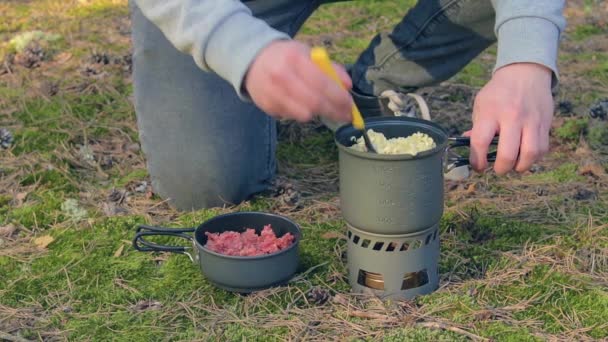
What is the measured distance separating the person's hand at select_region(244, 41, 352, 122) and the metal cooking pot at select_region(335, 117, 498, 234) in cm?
25

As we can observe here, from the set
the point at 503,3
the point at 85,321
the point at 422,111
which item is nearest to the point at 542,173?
the point at 422,111

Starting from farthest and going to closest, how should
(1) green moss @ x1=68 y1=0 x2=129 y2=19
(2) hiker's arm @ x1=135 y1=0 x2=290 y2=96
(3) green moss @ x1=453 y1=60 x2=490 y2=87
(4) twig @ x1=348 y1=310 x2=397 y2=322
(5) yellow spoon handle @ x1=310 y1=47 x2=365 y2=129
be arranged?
(1) green moss @ x1=68 y1=0 x2=129 y2=19 → (3) green moss @ x1=453 y1=60 x2=490 y2=87 → (4) twig @ x1=348 y1=310 x2=397 y2=322 → (2) hiker's arm @ x1=135 y1=0 x2=290 y2=96 → (5) yellow spoon handle @ x1=310 y1=47 x2=365 y2=129

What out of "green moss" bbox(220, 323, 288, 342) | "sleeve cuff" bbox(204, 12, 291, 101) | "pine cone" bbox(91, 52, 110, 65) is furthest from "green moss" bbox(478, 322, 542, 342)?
"pine cone" bbox(91, 52, 110, 65)

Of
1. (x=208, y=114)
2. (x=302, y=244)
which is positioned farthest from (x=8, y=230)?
(x=302, y=244)

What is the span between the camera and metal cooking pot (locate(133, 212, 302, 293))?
2.28 metres

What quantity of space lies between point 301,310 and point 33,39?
2945mm

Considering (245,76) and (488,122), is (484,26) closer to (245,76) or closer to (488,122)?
(488,122)

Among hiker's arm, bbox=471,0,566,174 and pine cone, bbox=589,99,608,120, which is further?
pine cone, bbox=589,99,608,120

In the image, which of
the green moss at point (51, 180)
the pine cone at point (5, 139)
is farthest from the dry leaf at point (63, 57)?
the green moss at point (51, 180)

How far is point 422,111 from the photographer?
10.4 ft

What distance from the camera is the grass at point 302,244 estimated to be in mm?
2189

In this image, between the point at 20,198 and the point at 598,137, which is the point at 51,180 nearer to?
the point at 20,198

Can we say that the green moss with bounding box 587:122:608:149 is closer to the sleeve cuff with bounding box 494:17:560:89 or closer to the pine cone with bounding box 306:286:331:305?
the sleeve cuff with bounding box 494:17:560:89

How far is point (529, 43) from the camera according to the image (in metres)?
2.04
